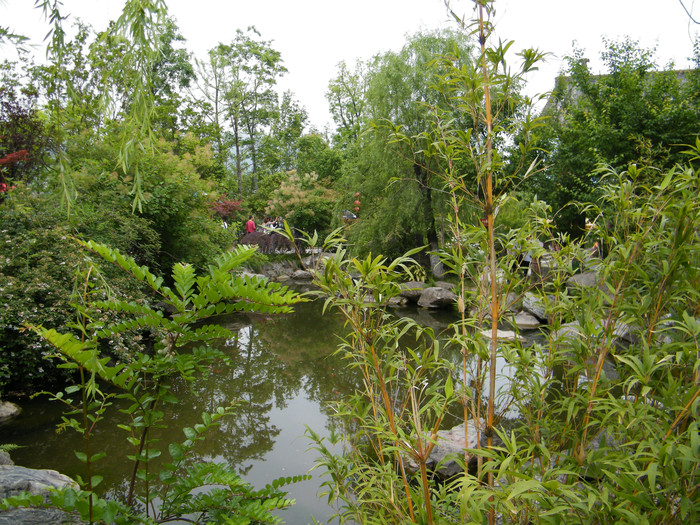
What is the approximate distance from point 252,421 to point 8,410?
2200 millimetres

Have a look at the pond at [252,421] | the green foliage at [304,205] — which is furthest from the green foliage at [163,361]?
the green foliage at [304,205]

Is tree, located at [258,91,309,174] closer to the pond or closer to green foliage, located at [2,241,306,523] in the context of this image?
the pond

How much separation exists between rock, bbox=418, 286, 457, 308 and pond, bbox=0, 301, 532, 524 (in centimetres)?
330

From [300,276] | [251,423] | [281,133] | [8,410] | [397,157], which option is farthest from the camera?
[281,133]

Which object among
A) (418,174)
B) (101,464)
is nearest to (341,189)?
(418,174)

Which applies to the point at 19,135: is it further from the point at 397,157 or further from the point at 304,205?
the point at 304,205

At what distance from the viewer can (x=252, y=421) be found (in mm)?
4297

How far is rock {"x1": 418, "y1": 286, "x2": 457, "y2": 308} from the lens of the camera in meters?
9.45

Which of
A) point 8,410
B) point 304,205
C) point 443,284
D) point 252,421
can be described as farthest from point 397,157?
point 8,410

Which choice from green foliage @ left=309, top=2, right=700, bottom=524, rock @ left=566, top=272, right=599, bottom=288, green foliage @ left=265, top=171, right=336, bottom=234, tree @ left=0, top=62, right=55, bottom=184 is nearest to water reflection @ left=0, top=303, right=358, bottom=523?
→ green foliage @ left=309, top=2, right=700, bottom=524

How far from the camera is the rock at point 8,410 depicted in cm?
402

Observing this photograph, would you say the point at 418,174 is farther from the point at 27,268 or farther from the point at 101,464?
the point at 101,464

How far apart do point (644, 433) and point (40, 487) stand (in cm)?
230

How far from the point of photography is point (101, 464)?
133 inches
